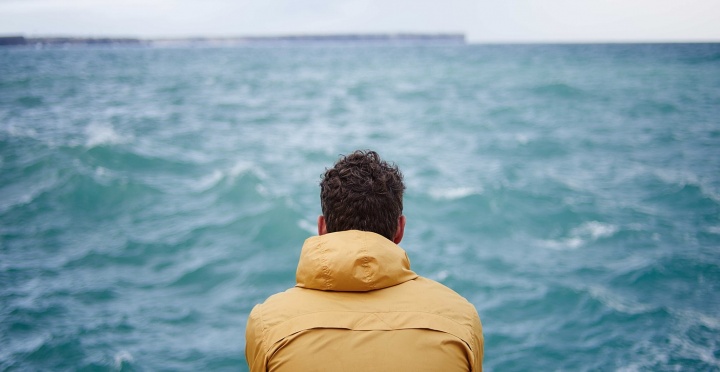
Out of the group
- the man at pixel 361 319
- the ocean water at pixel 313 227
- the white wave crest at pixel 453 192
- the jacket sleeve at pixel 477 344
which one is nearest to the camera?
the man at pixel 361 319

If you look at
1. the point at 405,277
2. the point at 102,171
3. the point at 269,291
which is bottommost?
the point at 269,291

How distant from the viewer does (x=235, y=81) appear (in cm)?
4403

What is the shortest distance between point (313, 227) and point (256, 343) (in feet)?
32.6

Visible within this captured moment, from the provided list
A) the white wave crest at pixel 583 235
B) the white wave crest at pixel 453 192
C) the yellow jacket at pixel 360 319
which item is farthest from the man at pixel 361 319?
the white wave crest at pixel 453 192

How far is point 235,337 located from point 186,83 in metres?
37.0

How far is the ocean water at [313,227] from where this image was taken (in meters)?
7.08

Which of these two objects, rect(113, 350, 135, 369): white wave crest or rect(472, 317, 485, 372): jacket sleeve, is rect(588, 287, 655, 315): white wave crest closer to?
rect(472, 317, 485, 372): jacket sleeve

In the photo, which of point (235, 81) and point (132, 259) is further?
point (235, 81)

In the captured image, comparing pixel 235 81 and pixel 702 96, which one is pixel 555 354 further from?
pixel 235 81

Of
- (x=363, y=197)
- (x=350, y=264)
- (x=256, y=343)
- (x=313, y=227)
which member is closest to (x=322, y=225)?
(x=363, y=197)

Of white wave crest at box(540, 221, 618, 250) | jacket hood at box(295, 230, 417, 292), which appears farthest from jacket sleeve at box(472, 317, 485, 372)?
white wave crest at box(540, 221, 618, 250)

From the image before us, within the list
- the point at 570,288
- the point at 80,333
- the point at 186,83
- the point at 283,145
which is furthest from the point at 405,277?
the point at 186,83

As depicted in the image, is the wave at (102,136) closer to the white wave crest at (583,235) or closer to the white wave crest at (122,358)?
the white wave crest at (122,358)

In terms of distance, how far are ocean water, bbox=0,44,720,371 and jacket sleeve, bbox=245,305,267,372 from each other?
5351 millimetres
